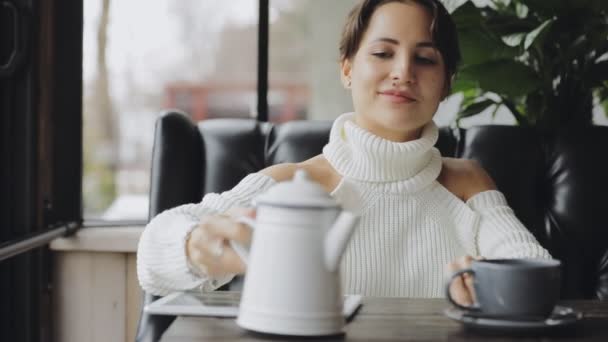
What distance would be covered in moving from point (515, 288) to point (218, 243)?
362mm

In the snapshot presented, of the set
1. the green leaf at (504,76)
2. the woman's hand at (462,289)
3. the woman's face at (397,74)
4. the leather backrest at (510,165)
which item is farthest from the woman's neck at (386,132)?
the woman's hand at (462,289)

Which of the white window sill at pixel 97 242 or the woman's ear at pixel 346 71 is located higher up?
the woman's ear at pixel 346 71

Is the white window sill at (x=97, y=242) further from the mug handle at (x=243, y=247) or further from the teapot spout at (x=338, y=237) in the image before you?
the teapot spout at (x=338, y=237)

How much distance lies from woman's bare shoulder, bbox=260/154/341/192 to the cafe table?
0.51 metres

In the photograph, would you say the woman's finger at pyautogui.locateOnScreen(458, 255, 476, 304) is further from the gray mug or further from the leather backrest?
the leather backrest

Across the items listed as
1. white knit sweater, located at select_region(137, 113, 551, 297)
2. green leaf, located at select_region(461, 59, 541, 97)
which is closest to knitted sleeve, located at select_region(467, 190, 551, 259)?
white knit sweater, located at select_region(137, 113, 551, 297)

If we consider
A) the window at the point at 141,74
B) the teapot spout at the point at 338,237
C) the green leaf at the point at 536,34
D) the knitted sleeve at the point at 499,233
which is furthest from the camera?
the window at the point at 141,74

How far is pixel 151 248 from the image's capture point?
4.03ft

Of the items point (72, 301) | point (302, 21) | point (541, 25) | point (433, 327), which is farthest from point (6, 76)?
point (433, 327)

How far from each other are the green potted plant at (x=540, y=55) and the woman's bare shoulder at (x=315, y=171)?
552 millimetres

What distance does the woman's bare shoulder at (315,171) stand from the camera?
1.51m

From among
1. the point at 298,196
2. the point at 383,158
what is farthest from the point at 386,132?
the point at 298,196

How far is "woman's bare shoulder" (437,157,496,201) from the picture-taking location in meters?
1.59

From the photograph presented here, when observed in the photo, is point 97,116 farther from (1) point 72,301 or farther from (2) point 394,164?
(2) point 394,164
